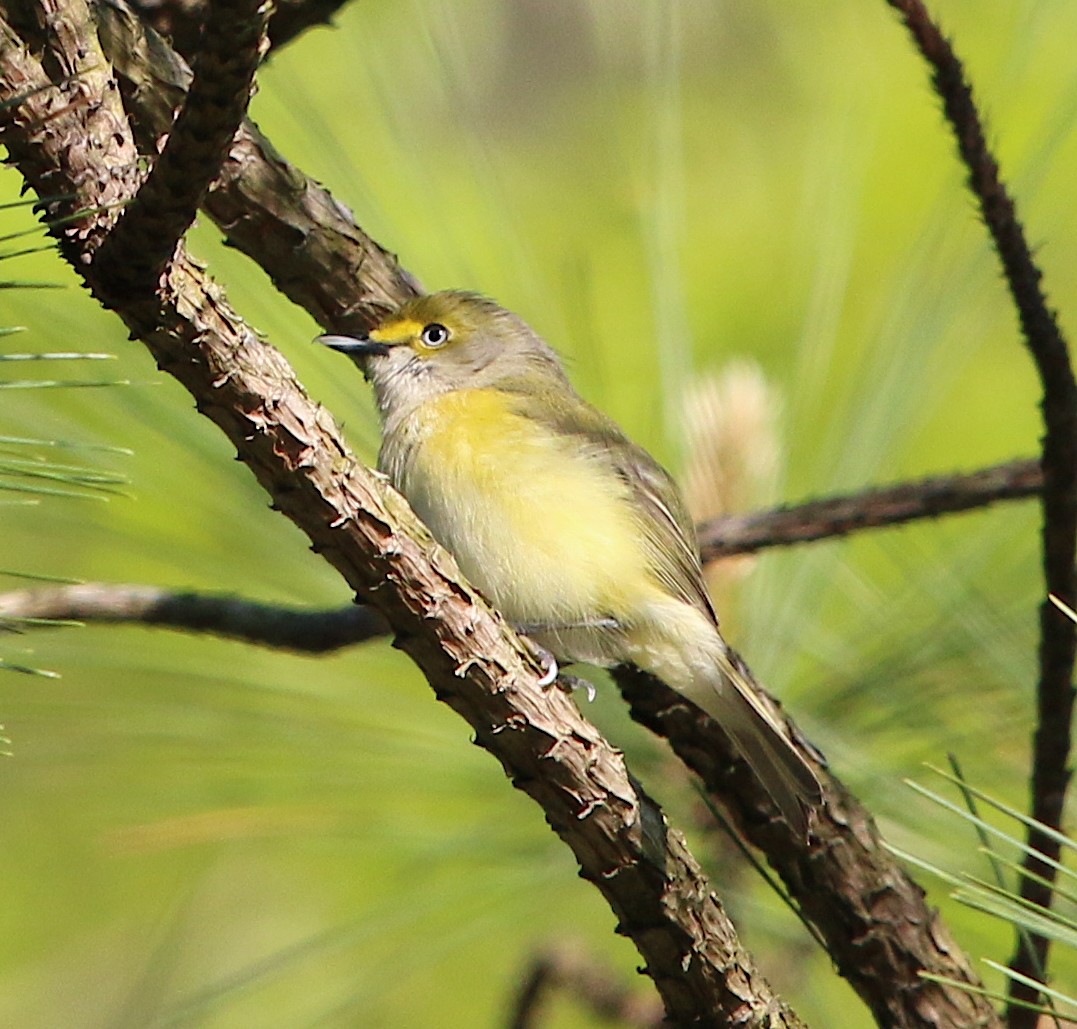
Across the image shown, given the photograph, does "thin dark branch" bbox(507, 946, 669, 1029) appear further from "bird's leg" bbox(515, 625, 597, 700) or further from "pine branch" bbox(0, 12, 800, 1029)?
"pine branch" bbox(0, 12, 800, 1029)

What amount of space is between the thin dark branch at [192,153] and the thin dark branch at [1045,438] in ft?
3.75

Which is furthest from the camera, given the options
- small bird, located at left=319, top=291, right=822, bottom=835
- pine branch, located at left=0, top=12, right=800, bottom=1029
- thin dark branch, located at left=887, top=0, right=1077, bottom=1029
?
small bird, located at left=319, top=291, right=822, bottom=835

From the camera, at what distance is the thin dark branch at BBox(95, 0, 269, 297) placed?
1522mm

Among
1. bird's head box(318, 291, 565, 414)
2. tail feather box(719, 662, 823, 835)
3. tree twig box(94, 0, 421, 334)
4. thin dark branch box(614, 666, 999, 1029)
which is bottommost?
thin dark branch box(614, 666, 999, 1029)

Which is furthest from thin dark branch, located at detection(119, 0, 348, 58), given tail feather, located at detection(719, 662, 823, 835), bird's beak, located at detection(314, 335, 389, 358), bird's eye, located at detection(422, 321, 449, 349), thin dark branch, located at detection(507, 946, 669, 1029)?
thin dark branch, located at detection(507, 946, 669, 1029)

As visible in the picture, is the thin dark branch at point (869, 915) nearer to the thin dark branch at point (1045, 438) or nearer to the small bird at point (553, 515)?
the thin dark branch at point (1045, 438)

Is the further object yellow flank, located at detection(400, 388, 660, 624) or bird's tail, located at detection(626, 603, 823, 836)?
yellow flank, located at detection(400, 388, 660, 624)

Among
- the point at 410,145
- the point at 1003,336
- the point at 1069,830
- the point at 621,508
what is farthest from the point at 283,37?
the point at 1003,336

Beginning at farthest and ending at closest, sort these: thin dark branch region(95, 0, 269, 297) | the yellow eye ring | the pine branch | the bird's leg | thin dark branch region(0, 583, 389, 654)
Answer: the yellow eye ring
thin dark branch region(0, 583, 389, 654)
the bird's leg
the pine branch
thin dark branch region(95, 0, 269, 297)

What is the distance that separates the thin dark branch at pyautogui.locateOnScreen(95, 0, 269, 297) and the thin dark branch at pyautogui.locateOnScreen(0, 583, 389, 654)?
1.22 meters

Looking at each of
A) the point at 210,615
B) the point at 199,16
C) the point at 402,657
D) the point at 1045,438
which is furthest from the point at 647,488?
the point at 199,16

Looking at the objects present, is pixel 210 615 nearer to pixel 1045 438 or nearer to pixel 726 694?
pixel 726 694

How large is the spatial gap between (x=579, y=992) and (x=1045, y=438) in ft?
5.12

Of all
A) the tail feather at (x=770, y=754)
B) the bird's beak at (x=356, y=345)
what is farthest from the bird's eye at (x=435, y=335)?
the tail feather at (x=770, y=754)
